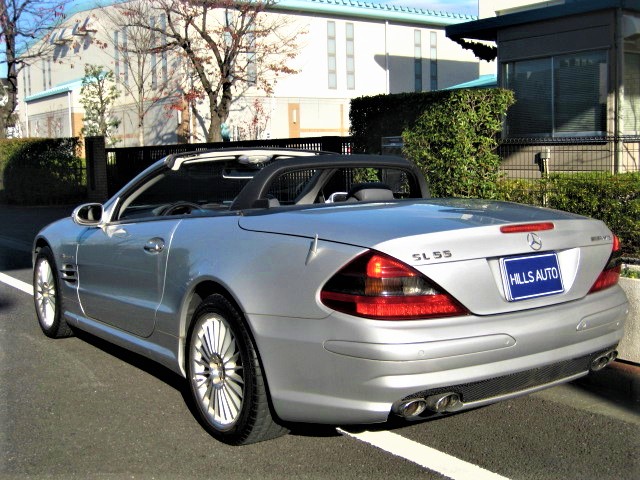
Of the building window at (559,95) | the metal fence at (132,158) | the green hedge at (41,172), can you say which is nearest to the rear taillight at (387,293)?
the building window at (559,95)

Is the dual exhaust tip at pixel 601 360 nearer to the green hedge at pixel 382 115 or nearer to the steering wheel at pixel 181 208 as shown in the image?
the steering wheel at pixel 181 208

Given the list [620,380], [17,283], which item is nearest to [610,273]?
[620,380]

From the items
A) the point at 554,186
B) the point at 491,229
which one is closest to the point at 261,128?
the point at 554,186

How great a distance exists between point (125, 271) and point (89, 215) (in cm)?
100

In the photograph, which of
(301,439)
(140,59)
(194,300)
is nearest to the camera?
(301,439)

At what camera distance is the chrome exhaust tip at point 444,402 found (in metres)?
3.43

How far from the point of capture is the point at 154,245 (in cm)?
473

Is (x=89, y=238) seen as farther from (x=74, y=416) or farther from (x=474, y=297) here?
(x=474, y=297)

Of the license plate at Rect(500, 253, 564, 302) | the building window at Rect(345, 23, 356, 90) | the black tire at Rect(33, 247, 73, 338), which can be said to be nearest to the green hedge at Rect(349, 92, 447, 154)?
the black tire at Rect(33, 247, 73, 338)

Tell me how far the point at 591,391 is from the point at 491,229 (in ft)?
6.81

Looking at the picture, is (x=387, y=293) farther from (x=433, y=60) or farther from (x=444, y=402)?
(x=433, y=60)

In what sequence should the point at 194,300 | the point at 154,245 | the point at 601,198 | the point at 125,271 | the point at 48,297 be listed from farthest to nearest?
the point at 601,198 → the point at 48,297 → the point at 125,271 → the point at 154,245 → the point at 194,300

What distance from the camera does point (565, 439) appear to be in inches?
167

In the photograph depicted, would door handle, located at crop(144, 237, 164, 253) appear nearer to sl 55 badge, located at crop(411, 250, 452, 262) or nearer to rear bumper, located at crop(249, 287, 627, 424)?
rear bumper, located at crop(249, 287, 627, 424)
